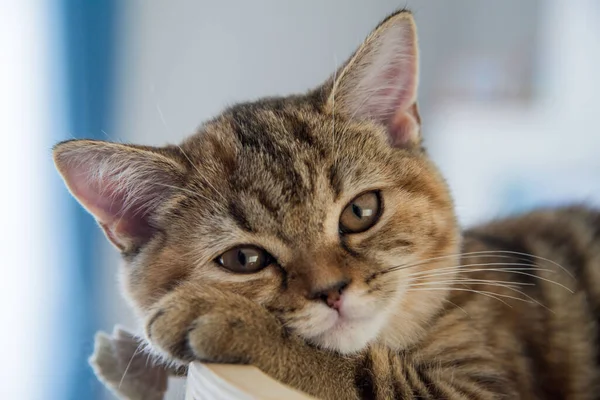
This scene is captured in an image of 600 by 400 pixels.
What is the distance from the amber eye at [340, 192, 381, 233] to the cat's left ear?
204mm

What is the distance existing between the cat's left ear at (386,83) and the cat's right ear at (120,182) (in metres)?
0.38

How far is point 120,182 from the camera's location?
114cm

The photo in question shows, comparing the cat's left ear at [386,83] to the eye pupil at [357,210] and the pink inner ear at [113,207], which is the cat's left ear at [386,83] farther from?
the pink inner ear at [113,207]

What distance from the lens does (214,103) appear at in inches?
67.7

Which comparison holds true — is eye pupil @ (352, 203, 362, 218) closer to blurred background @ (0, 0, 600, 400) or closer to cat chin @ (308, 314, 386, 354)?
cat chin @ (308, 314, 386, 354)

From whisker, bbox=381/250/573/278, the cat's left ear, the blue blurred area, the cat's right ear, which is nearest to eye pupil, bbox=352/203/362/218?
whisker, bbox=381/250/573/278

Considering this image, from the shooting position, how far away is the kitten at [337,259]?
964 millimetres

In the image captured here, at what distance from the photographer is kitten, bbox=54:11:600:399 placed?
964mm

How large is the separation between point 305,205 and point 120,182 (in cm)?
37

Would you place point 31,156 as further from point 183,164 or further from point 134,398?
point 134,398

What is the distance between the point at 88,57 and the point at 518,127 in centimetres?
198

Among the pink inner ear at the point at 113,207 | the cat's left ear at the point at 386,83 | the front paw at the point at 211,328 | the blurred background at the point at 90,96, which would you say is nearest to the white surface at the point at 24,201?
the blurred background at the point at 90,96

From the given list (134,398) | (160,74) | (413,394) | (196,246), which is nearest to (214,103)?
(160,74)

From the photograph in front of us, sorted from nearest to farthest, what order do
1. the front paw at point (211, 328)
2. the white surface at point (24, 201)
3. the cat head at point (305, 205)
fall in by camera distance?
the front paw at point (211, 328), the cat head at point (305, 205), the white surface at point (24, 201)
